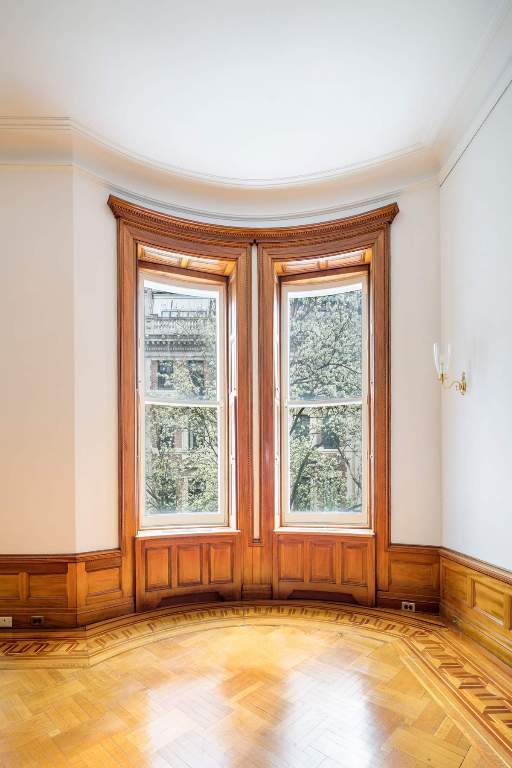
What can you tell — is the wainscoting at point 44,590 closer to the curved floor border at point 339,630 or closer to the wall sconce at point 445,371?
the curved floor border at point 339,630

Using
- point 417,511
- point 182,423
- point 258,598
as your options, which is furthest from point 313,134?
point 258,598

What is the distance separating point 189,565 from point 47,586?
1.08 m

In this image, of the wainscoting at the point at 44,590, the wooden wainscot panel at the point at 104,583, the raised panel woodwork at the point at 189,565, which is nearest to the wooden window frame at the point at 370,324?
the raised panel woodwork at the point at 189,565

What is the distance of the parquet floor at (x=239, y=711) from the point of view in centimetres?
219

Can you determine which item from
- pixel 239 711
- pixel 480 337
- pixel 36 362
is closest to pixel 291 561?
pixel 239 711

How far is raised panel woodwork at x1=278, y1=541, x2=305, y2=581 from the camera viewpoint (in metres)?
4.24

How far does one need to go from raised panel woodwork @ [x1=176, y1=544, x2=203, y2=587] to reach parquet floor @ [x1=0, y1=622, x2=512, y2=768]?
0.75 metres

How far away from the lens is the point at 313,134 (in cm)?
360

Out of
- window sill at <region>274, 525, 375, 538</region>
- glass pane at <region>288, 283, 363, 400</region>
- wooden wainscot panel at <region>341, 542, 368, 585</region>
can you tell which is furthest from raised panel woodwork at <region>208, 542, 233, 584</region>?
glass pane at <region>288, 283, 363, 400</region>

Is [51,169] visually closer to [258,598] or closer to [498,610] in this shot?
[258,598]

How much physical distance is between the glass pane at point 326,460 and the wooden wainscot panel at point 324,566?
10.9 inches

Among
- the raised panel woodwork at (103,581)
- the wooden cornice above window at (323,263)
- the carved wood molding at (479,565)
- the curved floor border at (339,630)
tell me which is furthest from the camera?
the wooden cornice above window at (323,263)

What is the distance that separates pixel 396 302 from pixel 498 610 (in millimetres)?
2235

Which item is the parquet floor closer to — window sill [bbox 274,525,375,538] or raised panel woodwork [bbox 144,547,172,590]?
raised panel woodwork [bbox 144,547,172,590]
